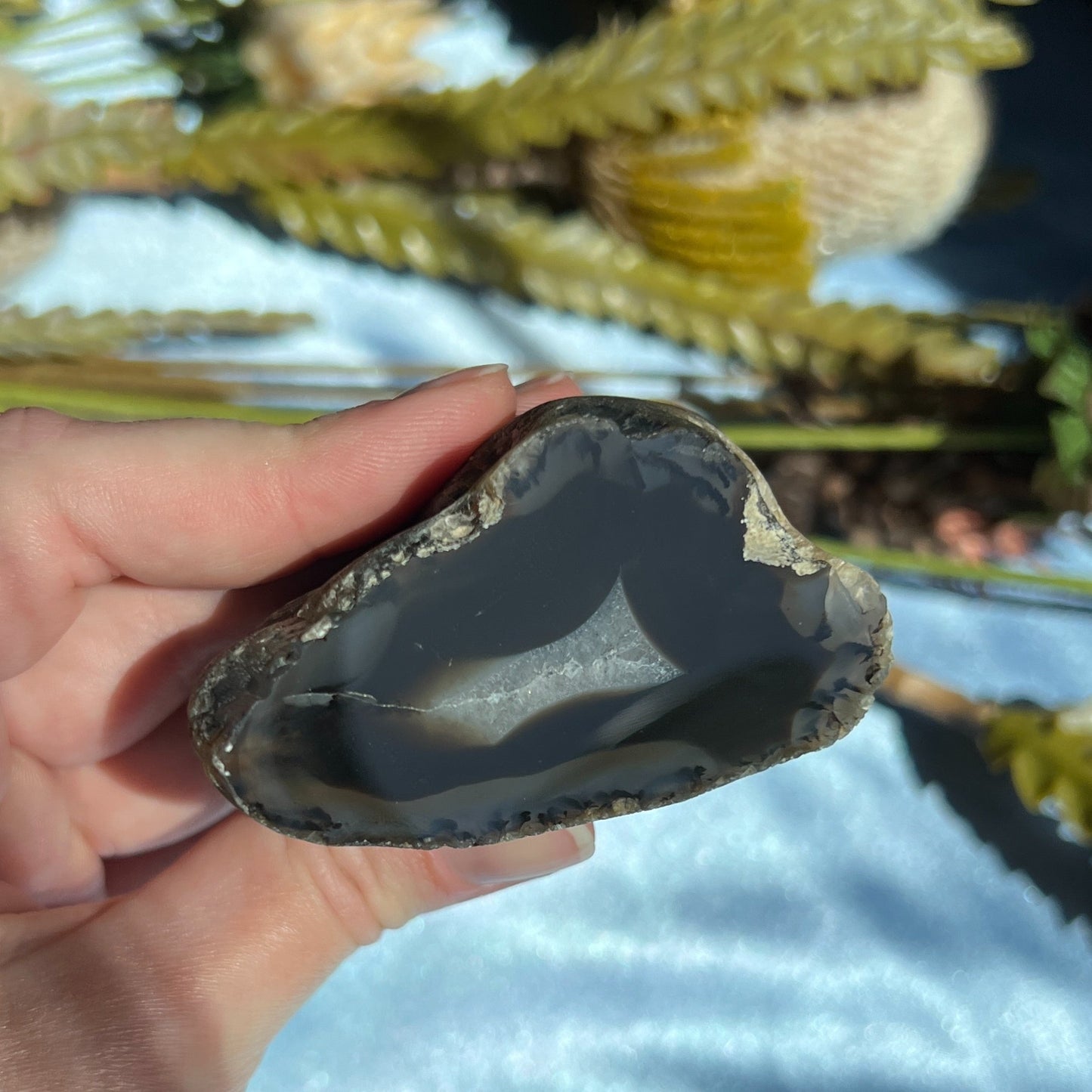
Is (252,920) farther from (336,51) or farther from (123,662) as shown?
(336,51)

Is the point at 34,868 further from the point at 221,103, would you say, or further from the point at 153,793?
the point at 221,103

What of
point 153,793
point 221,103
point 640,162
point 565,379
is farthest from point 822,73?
point 153,793

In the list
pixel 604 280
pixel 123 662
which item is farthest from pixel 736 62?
pixel 123 662

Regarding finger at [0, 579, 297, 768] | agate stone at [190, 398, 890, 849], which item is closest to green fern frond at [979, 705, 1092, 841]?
agate stone at [190, 398, 890, 849]

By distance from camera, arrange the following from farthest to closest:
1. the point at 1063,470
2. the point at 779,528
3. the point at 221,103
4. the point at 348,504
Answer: the point at 221,103
the point at 1063,470
the point at 348,504
the point at 779,528

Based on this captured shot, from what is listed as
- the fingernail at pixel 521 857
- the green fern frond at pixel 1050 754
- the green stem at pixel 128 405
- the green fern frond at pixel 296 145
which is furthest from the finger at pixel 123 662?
the green fern frond at pixel 1050 754

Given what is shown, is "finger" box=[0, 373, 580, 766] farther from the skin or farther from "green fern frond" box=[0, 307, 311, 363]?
"green fern frond" box=[0, 307, 311, 363]

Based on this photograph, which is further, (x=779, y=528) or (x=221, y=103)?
(x=221, y=103)

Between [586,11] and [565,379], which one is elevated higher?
[586,11]
